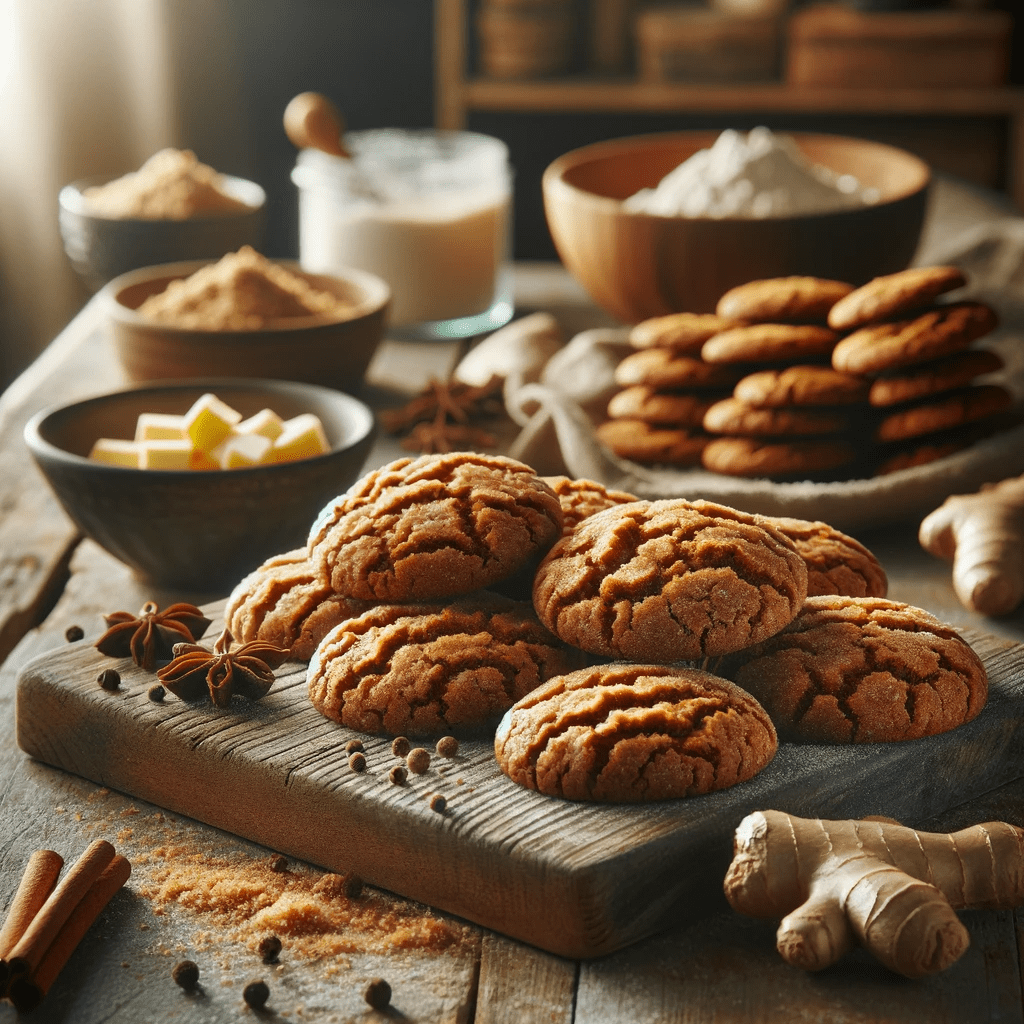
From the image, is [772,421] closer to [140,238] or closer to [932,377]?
[932,377]

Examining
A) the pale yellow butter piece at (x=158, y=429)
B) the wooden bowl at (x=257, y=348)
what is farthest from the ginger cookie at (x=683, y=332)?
the pale yellow butter piece at (x=158, y=429)

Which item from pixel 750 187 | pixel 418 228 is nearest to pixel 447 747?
pixel 750 187

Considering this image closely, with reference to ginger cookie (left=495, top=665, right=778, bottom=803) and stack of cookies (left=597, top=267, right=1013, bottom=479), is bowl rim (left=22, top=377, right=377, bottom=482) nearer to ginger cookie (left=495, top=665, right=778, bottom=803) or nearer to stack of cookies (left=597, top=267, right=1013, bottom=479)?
stack of cookies (left=597, top=267, right=1013, bottom=479)

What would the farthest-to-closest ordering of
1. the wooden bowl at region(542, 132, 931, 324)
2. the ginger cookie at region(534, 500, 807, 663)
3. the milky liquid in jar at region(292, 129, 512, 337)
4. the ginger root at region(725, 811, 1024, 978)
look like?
the milky liquid in jar at region(292, 129, 512, 337), the wooden bowl at region(542, 132, 931, 324), the ginger cookie at region(534, 500, 807, 663), the ginger root at region(725, 811, 1024, 978)

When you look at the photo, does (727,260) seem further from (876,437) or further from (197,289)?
(197,289)

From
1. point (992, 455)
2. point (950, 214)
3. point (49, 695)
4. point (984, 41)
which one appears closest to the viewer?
point (49, 695)

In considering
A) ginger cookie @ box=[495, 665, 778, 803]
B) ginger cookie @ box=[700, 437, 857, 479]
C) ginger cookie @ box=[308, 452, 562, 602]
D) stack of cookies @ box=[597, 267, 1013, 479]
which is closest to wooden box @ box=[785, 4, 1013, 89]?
stack of cookies @ box=[597, 267, 1013, 479]

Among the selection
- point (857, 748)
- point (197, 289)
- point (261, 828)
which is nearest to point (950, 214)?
point (197, 289)
